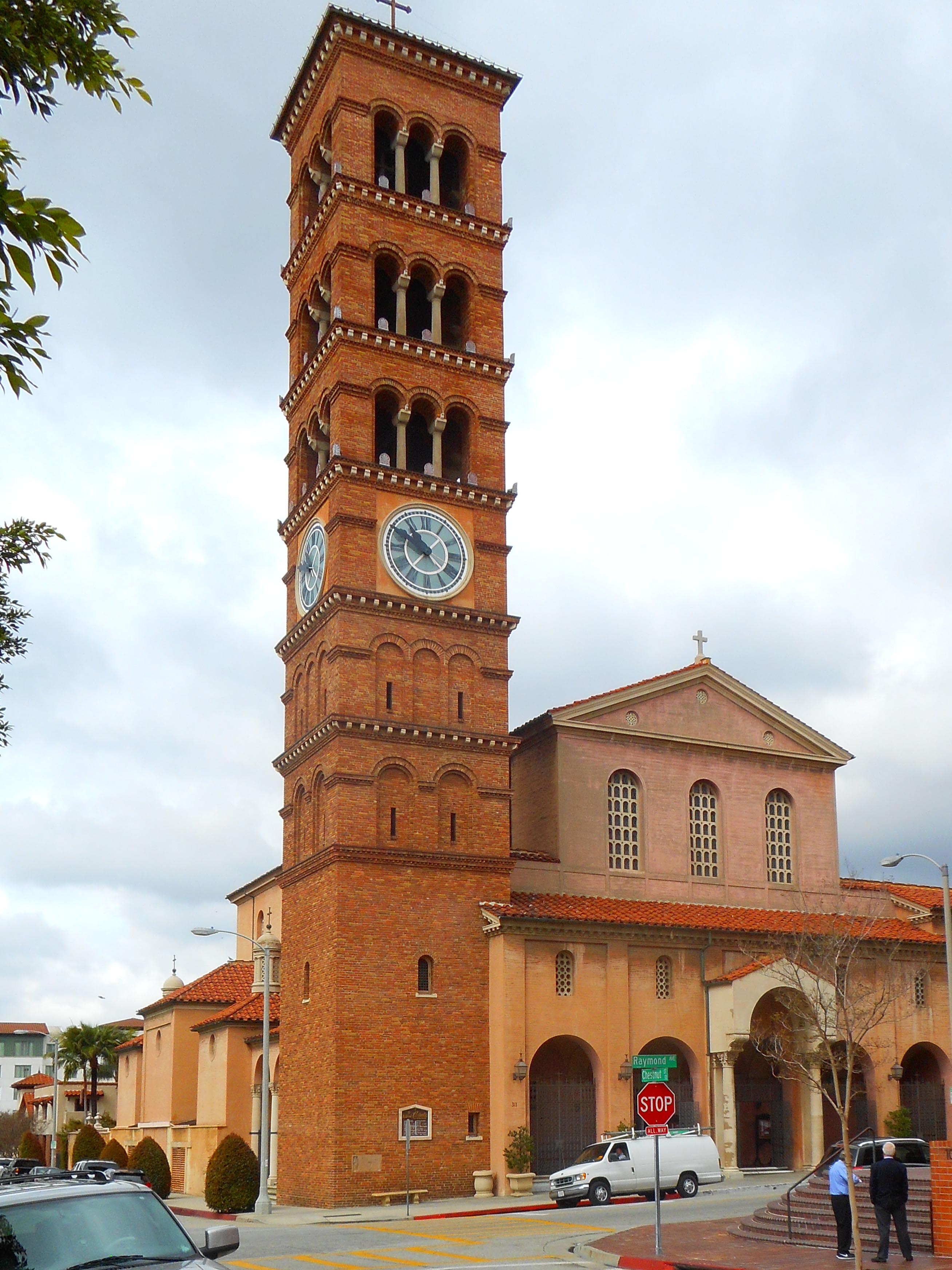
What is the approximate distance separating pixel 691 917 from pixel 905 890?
12.3 m

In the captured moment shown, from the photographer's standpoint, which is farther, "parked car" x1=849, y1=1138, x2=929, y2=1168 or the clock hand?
the clock hand

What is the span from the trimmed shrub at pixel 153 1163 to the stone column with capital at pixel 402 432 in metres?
21.4

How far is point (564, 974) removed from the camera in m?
40.1

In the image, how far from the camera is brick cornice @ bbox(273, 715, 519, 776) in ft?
129

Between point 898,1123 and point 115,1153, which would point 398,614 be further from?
point 898,1123

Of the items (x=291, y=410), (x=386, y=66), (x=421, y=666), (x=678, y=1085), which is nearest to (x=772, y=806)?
(x=678, y=1085)

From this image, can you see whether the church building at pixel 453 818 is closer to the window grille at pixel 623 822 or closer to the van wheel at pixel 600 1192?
the window grille at pixel 623 822

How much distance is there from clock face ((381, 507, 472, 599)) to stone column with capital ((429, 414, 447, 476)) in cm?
175

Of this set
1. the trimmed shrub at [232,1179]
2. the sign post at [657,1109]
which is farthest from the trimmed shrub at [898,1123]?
the sign post at [657,1109]

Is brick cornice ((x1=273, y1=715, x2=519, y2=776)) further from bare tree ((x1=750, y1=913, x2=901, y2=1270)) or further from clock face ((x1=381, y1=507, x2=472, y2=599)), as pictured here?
bare tree ((x1=750, y1=913, x2=901, y2=1270))

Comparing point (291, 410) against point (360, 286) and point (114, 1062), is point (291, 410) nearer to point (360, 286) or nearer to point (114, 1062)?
point (360, 286)

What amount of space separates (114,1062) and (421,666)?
46.2m

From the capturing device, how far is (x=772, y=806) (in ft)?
155

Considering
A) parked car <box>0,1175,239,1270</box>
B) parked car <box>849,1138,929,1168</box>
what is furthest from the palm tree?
parked car <box>0,1175,239,1270</box>
